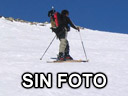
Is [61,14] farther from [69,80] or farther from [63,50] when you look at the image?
[69,80]

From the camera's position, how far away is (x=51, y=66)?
9.09m

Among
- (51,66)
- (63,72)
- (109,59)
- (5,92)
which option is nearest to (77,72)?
(63,72)

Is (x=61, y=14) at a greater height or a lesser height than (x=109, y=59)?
greater

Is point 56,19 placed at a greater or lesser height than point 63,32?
greater

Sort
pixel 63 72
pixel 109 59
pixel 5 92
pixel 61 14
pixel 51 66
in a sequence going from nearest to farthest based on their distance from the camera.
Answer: pixel 5 92
pixel 63 72
pixel 51 66
pixel 61 14
pixel 109 59

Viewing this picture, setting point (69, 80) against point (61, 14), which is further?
point (61, 14)

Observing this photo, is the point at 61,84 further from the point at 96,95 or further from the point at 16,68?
the point at 16,68

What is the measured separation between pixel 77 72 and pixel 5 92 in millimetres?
2616

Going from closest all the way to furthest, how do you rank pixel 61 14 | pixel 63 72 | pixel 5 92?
pixel 5 92, pixel 63 72, pixel 61 14

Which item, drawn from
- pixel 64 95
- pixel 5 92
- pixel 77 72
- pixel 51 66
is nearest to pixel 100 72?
pixel 77 72

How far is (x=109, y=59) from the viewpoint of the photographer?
11.7 m

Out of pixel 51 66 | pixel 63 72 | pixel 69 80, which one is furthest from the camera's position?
pixel 51 66

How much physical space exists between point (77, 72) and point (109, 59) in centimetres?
370

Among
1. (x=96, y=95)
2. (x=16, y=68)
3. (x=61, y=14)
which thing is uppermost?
(x=61, y=14)
